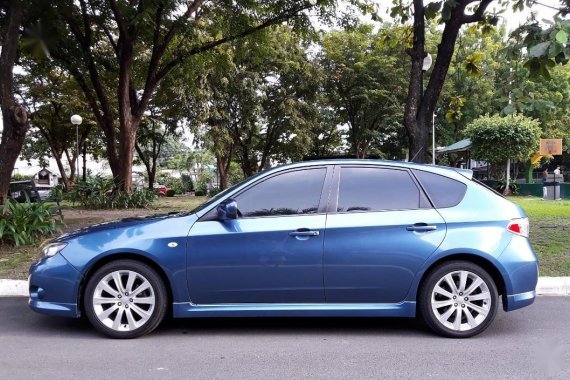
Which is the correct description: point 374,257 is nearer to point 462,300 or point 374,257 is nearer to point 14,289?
point 462,300

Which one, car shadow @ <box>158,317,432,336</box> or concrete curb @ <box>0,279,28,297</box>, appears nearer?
car shadow @ <box>158,317,432,336</box>

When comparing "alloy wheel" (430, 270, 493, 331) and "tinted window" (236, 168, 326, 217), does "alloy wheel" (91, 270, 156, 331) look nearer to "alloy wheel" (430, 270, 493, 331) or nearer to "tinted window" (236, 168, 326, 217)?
"tinted window" (236, 168, 326, 217)

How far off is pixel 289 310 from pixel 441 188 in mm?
1880

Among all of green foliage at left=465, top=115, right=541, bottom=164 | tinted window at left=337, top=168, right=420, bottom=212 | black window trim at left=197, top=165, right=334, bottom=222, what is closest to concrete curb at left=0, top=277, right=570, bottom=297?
tinted window at left=337, top=168, right=420, bottom=212

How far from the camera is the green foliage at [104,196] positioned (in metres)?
17.5

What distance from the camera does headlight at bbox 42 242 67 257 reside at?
489cm

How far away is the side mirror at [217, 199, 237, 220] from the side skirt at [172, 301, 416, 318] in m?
0.83

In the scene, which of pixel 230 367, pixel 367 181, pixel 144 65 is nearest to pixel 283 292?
pixel 230 367

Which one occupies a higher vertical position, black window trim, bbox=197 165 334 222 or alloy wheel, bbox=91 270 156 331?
black window trim, bbox=197 165 334 222

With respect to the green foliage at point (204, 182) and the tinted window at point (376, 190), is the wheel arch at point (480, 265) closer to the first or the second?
the tinted window at point (376, 190)

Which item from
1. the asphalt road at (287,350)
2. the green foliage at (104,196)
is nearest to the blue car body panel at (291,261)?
the asphalt road at (287,350)

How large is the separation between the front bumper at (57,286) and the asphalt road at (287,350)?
0.30 meters

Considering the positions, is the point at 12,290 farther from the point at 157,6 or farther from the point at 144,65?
the point at 144,65

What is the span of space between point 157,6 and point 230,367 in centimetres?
1204
